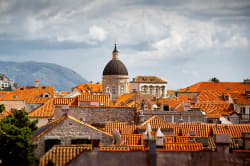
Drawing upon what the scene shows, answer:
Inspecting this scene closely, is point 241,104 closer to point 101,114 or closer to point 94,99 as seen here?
point 94,99

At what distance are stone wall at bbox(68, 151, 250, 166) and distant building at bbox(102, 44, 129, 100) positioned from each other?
4867 inches

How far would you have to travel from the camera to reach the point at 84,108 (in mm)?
32125

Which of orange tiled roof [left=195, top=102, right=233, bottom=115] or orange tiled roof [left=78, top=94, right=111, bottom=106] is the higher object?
orange tiled roof [left=78, top=94, right=111, bottom=106]

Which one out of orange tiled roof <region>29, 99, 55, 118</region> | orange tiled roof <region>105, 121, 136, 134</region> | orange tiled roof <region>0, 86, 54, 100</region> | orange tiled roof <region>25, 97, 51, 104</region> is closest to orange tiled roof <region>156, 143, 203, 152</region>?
orange tiled roof <region>105, 121, 136, 134</region>

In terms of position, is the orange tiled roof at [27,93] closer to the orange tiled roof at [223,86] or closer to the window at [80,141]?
the orange tiled roof at [223,86]

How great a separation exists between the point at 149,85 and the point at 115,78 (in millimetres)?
54827

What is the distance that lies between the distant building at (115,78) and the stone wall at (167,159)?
123623mm

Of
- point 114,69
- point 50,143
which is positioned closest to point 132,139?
point 50,143

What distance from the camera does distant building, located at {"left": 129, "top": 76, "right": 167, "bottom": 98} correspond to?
630 feet

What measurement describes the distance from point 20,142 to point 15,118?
29.8 feet

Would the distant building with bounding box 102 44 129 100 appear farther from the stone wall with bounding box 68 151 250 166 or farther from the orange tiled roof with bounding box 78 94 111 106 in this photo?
the stone wall with bounding box 68 151 250 166

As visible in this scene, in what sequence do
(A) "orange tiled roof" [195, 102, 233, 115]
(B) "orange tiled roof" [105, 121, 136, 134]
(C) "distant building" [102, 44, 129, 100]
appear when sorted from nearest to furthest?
(B) "orange tiled roof" [105, 121, 136, 134] < (A) "orange tiled roof" [195, 102, 233, 115] < (C) "distant building" [102, 44, 129, 100]

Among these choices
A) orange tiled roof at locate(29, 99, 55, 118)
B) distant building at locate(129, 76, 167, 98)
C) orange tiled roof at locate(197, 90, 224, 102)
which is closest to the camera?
orange tiled roof at locate(29, 99, 55, 118)

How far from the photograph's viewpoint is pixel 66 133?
1984cm
